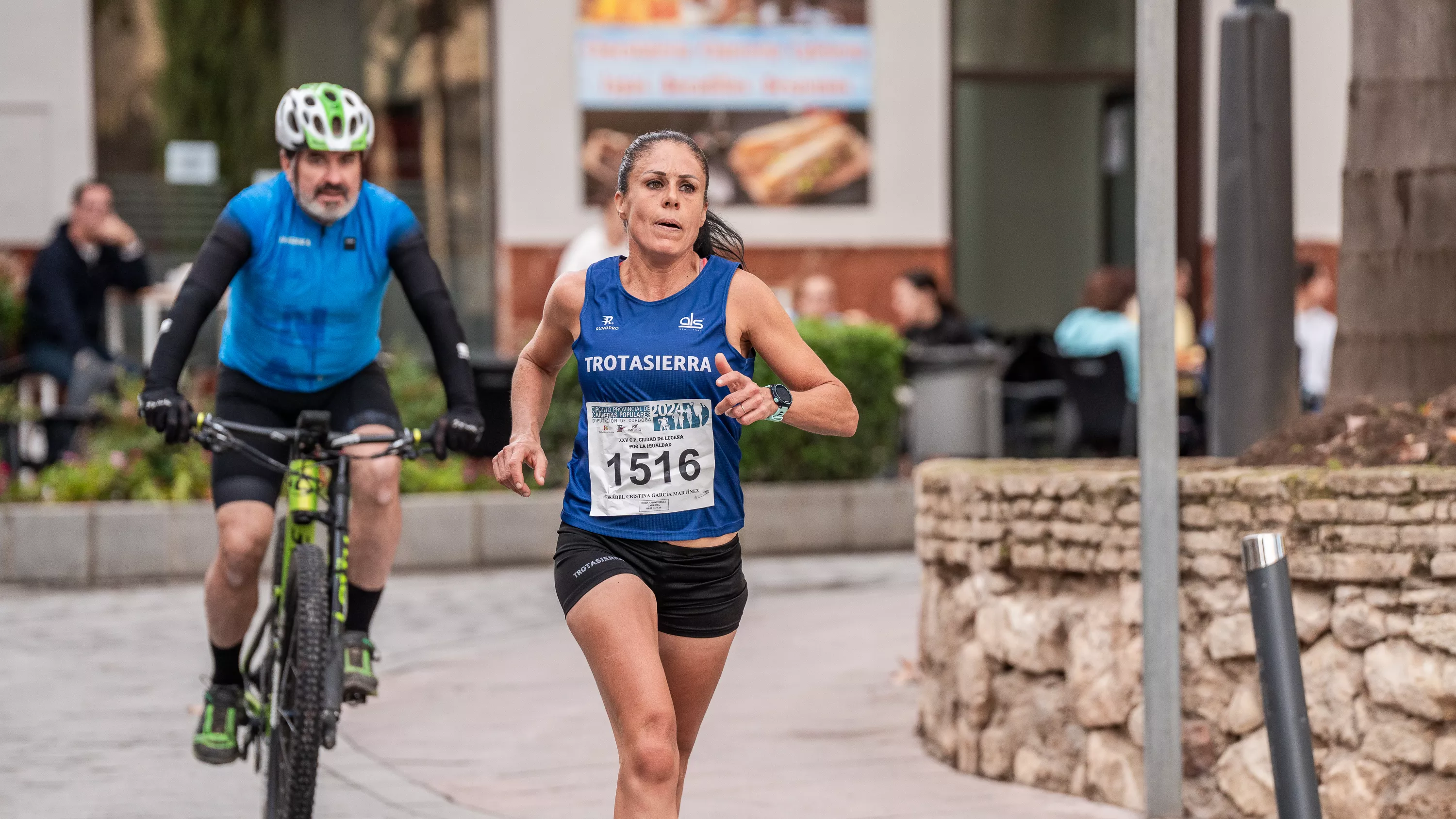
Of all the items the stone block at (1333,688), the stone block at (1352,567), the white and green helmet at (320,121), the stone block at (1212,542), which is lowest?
the stone block at (1333,688)

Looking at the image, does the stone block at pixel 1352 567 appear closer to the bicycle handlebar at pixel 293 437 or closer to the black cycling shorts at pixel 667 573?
the black cycling shorts at pixel 667 573

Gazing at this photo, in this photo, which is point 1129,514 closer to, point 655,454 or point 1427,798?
point 1427,798

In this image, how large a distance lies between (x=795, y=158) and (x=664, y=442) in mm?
12602

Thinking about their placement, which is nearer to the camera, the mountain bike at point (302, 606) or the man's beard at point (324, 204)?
the mountain bike at point (302, 606)

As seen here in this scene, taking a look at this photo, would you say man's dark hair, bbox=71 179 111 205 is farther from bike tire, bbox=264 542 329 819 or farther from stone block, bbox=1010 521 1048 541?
stone block, bbox=1010 521 1048 541

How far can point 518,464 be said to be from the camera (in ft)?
14.3

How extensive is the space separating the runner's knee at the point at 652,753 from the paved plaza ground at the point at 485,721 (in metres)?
1.76

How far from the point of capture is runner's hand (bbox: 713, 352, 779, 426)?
13.3ft

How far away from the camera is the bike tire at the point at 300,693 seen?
5.11 m

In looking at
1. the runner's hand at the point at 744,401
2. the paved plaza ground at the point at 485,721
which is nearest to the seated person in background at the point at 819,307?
the paved plaza ground at the point at 485,721

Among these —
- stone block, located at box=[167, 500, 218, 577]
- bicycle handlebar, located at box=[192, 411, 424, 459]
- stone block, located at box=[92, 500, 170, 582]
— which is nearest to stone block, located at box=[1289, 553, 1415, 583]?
bicycle handlebar, located at box=[192, 411, 424, 459]

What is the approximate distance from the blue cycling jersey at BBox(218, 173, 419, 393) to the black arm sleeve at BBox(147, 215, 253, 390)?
0.04m

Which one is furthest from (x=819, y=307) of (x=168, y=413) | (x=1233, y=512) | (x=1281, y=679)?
(x=1281, y=679)

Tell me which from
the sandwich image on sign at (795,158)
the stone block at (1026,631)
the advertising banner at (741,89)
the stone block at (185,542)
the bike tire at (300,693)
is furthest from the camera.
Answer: the sandwich image on sign at (795,158)
